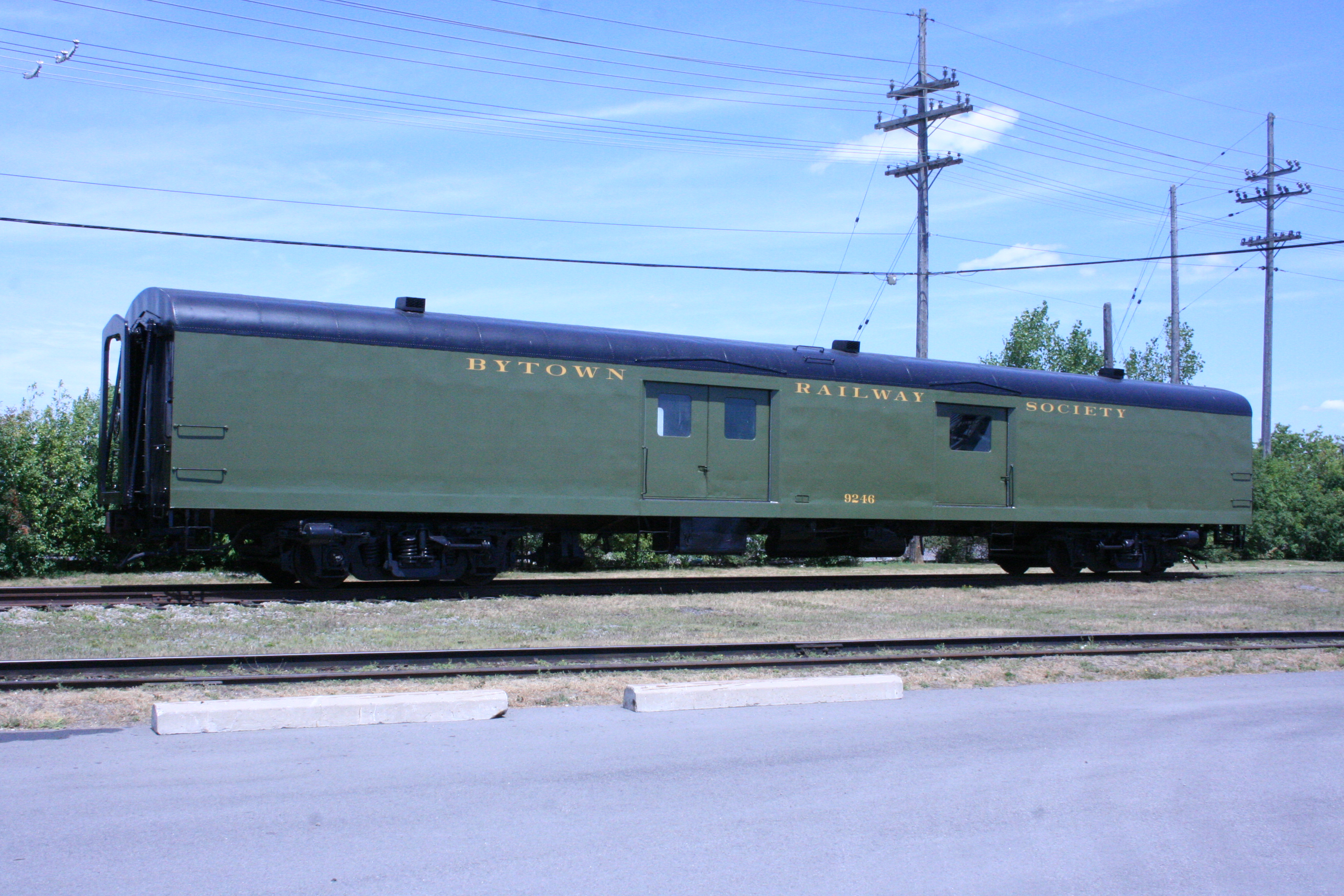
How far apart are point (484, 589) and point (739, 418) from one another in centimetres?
406

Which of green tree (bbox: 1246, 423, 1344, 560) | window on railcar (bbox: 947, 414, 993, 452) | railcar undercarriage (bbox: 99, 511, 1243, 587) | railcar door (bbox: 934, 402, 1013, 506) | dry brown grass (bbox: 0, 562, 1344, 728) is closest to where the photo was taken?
dry brown grass (bbox: 0, 562, 1344, 728)

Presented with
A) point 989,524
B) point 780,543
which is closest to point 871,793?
point 780,543

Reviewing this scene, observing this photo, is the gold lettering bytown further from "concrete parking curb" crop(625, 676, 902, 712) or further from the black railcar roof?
"concrete parking curb" crop(625, 676, 902, 712)

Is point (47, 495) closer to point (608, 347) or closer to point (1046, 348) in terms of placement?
point (608, 347)

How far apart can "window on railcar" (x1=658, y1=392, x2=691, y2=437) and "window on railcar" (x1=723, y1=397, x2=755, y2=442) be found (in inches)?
21.2

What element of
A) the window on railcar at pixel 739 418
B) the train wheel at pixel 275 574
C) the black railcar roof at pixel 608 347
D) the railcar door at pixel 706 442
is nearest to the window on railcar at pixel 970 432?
the black railcar roof at pixel 608 347

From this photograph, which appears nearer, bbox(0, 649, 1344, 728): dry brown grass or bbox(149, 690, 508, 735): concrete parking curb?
bbox(149, 690, 508, 735): concrete parking curb

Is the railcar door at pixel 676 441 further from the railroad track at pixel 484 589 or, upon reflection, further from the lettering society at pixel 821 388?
the railroad track at pixel 484 589

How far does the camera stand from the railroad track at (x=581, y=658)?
755 cm

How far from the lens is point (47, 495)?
54.3 ft

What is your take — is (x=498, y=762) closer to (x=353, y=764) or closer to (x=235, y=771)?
(x=353, y=764)

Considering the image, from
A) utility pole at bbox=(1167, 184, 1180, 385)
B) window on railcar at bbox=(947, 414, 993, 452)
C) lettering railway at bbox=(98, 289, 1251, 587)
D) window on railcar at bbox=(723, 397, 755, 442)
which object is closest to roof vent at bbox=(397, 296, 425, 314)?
lettering railway at bbox=(98, 289, 1251, 587)

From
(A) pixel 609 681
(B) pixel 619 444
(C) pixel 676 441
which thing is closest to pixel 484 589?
(B) pixel 619 444

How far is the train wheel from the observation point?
44.1 ft
